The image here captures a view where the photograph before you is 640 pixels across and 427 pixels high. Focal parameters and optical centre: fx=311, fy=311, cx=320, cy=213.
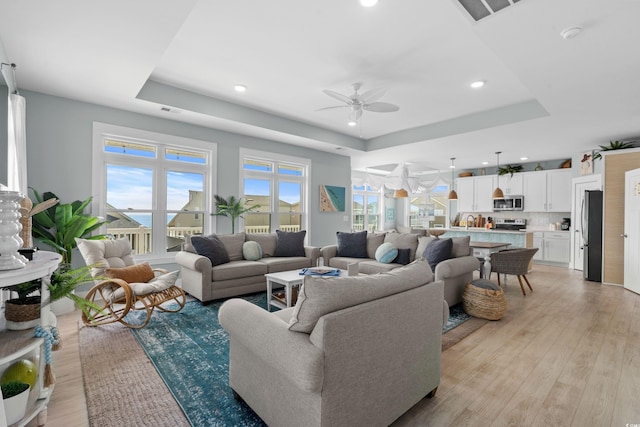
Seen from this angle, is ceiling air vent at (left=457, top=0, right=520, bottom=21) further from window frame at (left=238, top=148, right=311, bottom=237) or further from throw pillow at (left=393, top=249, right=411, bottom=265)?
window frame at (left=238, top=148, right=311, bottom=237)

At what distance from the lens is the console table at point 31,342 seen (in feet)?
4.62

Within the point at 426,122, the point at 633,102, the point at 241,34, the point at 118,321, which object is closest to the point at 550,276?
the point at 633,102

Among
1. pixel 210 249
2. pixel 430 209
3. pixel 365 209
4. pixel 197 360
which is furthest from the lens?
pixel 430 209

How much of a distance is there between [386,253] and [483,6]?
10.4ft

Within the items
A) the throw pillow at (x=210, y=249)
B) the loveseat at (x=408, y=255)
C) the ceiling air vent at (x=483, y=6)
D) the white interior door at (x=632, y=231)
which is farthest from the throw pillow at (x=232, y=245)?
the white interior door at (x=632, y=231)

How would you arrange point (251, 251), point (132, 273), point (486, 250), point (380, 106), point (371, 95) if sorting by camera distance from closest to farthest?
point (132, 273), point (371, 95), point (380, 106), point (251, 251), point (486, 250)

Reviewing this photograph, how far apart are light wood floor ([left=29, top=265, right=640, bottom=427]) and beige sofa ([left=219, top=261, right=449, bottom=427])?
1.03 feet

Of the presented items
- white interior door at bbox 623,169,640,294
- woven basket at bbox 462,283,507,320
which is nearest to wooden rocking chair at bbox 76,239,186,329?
woven basket at bbox 462,283,507,320

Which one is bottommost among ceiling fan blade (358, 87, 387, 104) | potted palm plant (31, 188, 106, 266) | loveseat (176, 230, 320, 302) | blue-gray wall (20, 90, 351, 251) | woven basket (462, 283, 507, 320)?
woven basket (462, 283, 507, 320)

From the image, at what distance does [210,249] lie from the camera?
417 cm

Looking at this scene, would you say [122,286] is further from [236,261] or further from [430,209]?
[430,209]

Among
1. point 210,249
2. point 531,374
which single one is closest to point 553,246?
point 531,374

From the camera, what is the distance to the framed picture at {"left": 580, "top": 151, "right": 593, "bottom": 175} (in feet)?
20.5

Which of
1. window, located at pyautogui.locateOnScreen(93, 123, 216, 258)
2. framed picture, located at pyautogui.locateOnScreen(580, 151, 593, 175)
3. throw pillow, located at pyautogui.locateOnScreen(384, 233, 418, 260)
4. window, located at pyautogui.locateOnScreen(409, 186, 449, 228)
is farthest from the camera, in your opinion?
window, located at pyautogui.locateOnScreen(409, 186, 449, 228)
